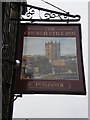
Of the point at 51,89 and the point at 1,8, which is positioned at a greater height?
the point at 1,8

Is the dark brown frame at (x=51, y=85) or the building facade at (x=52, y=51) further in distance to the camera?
the building facade at (x=52, y=51)

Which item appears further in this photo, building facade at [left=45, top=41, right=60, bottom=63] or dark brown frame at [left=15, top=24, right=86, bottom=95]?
building facade at [left=45, top=41, right=60, bottom=63]

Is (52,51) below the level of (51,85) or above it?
above

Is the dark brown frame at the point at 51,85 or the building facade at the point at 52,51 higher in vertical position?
the building facade at the point at 52,51

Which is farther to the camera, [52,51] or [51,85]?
[52,51]

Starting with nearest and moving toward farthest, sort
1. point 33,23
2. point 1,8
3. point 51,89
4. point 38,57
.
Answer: point 51,89
point 38,57
point 33,23
point 1,8

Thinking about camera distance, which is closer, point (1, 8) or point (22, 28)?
point (22, 28)

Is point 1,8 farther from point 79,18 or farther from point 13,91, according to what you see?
point 13,91

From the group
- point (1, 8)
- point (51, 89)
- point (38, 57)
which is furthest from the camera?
point (1, 8)

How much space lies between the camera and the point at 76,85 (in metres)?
7.02

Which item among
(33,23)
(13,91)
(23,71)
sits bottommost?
(13,91)

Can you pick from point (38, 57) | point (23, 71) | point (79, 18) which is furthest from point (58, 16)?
point (23, 71)

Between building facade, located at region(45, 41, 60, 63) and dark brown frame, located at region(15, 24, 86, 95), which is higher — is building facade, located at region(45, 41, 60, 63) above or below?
above

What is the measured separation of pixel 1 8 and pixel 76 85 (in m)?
3.27
